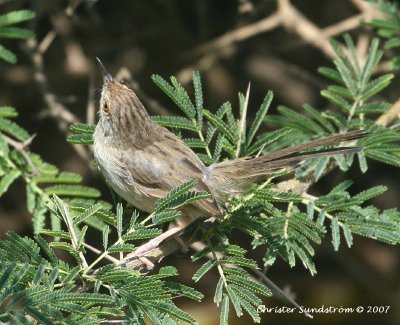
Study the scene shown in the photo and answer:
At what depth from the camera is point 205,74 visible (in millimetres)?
8000

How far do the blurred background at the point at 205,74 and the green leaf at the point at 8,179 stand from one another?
261 cm

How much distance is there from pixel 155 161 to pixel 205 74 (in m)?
3.53

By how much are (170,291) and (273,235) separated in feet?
2.50

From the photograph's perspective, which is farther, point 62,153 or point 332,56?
point 62,153

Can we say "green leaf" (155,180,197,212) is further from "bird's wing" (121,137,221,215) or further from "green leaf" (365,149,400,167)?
"green leaf" (365,149,400,167)

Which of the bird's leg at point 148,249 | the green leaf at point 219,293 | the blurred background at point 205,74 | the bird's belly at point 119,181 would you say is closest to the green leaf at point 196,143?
the bird's belly at point 119,181

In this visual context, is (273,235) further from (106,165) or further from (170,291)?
(106,165)

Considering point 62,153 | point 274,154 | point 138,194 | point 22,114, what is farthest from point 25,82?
point 274,154

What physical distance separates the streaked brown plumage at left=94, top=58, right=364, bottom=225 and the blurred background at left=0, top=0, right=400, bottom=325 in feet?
7.61

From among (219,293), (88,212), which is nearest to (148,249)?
(219,293)

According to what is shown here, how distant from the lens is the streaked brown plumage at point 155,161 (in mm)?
4078

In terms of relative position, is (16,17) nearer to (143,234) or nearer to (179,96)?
(179,96)

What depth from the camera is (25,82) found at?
301 inches

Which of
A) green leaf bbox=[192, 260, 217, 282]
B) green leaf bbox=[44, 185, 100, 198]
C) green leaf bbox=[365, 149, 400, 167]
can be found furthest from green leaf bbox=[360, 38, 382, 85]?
→ green leaf bbox=[44, 185, 100, 198]
